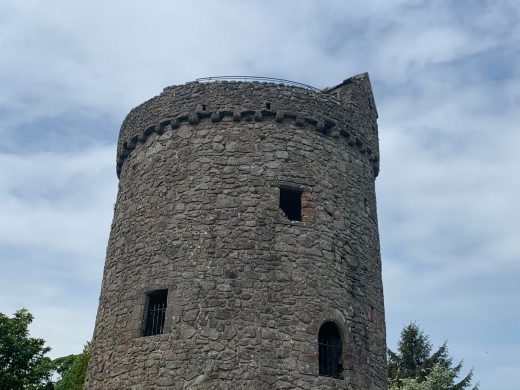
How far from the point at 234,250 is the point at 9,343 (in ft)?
42.8

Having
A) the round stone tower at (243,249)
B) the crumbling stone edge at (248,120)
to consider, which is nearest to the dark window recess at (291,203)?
the round stone tower at (243,249)

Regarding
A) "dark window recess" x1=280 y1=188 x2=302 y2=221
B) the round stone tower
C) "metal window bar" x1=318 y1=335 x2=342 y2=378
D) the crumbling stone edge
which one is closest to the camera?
the round stone tower

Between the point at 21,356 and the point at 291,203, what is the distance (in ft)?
43.7

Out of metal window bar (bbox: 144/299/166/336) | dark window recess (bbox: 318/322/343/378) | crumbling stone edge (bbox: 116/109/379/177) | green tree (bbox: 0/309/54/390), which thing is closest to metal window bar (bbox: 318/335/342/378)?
dark window recess (bbox: 318/322/343/378)

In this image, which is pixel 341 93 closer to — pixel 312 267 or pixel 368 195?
pixel 368 195

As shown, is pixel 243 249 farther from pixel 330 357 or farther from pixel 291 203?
pixel 330 357

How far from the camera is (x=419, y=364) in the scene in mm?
25812

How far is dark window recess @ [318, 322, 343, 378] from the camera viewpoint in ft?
34.2

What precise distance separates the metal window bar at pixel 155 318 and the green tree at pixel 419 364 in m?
14.9

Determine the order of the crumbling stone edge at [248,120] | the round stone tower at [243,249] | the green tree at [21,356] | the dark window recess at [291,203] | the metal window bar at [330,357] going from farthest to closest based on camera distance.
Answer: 1. the green tree at [21,356]
2. the crumbling stone edge at [248,120]
3. the dark window recess at [291,203]
4. the metal window bar at [330,357]
5. the round stone tower at [243,249]

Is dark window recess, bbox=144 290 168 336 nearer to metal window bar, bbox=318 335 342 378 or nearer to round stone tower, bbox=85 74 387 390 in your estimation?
round stone tower, bbox=85 74 387 390

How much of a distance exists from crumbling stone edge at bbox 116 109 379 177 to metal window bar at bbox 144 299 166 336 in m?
3.70

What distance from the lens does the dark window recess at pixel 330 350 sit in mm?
10438

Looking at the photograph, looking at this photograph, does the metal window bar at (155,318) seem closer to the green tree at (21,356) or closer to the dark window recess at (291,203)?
the dark window recess at (291,203)
